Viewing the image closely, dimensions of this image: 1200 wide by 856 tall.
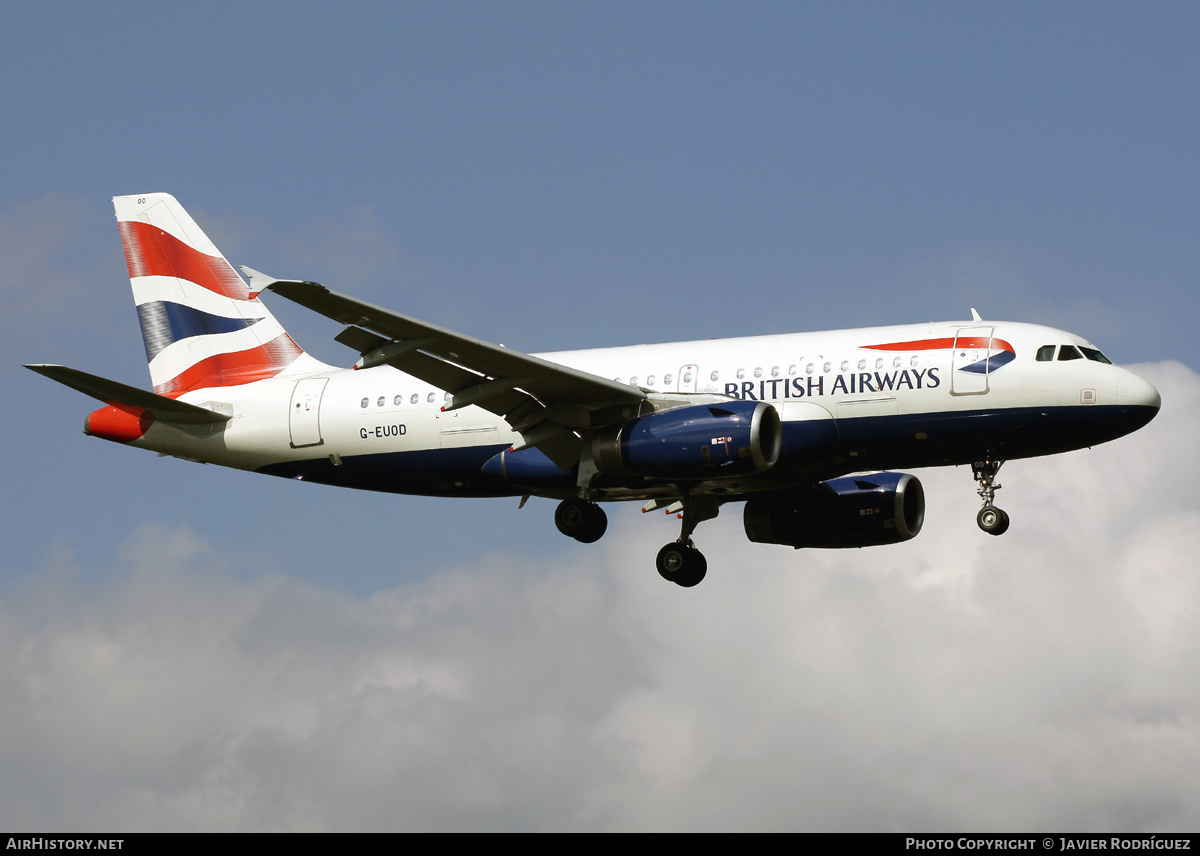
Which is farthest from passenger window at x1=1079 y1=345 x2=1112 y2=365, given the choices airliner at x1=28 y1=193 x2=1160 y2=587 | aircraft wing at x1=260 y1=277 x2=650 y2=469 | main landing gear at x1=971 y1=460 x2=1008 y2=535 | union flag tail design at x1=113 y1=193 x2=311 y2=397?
union flag tail design at x1=113 y1=193 x2=311 y2=397

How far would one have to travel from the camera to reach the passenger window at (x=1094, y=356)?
33.6 metres

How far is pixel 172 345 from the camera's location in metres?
41.1

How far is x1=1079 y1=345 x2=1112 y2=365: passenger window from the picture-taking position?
33562 millimetres

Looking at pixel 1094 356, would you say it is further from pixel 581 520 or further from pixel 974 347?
pixel 581 520

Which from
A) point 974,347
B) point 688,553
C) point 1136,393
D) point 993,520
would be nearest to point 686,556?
point 688,553

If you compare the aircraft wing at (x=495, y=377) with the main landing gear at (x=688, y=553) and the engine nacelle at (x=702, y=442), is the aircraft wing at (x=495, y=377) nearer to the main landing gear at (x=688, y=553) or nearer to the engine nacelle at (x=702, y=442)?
the engine nacelle at (x=702, y=442)

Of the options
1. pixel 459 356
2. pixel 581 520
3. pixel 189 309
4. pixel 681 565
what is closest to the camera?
pixel 459 356

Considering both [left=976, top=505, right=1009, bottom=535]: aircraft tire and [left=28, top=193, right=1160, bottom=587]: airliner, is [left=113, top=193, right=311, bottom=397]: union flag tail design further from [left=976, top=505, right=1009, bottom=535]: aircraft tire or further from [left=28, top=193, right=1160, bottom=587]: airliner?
[left=976, top=505, right=1009, bottom=535]: aircraft tire

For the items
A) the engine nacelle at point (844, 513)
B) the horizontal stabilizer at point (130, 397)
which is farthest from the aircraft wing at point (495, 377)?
the engine nacelle at point (844, 513)

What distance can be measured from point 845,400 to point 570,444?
606 cm

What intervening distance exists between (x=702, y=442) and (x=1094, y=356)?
8725mm

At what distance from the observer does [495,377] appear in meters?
33.3

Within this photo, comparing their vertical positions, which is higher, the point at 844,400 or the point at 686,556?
the point at 844,400
